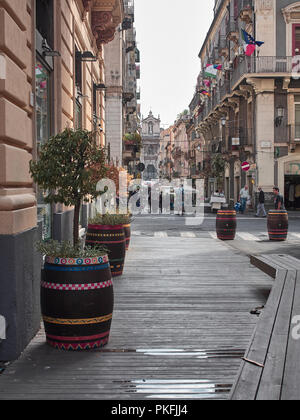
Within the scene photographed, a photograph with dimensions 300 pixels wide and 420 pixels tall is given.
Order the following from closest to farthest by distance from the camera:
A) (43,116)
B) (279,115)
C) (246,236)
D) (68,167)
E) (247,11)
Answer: (68,167) → (43,116) → (246,236) → (279,115) → (247,11)

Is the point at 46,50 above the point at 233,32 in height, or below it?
below

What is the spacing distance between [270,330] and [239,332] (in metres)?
0.76

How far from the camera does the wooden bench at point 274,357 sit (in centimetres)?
350

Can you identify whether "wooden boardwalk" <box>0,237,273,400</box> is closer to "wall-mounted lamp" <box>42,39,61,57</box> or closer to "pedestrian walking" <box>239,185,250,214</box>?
"wall-mounted lamp" <box>42,39,61,57</box>

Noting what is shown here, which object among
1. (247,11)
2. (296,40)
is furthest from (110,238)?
(247,11)

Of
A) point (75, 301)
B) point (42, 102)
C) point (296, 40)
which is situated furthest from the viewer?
point (296, 40)

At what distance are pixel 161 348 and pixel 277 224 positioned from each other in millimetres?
11585

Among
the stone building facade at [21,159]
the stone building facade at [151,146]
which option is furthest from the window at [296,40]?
the stone building facade at [151,146]

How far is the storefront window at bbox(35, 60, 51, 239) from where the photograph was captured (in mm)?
7234

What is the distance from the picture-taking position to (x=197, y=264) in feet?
35.2

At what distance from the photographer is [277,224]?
632 inches

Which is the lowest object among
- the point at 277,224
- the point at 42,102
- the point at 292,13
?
the point at 277,224

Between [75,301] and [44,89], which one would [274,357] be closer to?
[75,301]

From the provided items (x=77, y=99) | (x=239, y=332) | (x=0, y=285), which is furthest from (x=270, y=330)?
(x=77, y=99)
